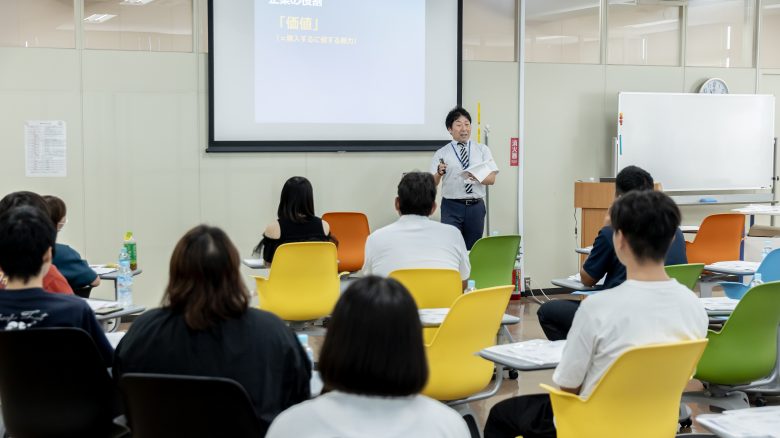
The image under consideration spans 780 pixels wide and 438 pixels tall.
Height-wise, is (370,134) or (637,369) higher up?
(370,134)

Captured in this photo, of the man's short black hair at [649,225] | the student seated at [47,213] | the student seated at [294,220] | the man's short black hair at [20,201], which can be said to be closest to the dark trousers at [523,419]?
the man's short black hair at [649,225]

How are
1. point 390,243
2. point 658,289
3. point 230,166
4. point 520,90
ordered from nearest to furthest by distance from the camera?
point 658,289, point 390,243, point 230,166, point 520,90

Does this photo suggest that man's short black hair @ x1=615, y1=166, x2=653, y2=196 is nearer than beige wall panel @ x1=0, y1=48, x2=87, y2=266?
Yes

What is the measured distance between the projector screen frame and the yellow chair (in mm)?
5388

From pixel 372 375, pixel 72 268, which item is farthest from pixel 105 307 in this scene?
pixel 372 375

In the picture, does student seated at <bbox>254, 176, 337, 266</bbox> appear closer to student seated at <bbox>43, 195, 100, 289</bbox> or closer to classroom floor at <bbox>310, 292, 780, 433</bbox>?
classroom floor at <bbox>310, 292, 780, 433</bbox>

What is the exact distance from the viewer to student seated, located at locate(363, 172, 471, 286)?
428 cm

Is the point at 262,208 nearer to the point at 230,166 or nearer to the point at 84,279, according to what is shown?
the point at 230,166

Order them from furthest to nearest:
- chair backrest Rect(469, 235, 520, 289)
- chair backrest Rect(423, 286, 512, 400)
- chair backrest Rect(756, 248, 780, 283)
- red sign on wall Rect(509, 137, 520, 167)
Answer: red sign on wall Rect(509, 137, 520, 167)
chair backrest Rect(469, 235, 520, 289)
chair backrest Rect(756, 248, 780, 283)
chair backrest Rect(423, 286, 512, 400)

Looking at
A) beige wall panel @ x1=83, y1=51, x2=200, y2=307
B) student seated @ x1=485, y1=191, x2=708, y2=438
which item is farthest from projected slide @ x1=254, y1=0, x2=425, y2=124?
student seated @ x1=485, y1=191, x2=708, y2=438

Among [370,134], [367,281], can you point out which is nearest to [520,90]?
[370,134]

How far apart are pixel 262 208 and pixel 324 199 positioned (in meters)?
0.61

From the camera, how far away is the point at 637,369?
8.17ft

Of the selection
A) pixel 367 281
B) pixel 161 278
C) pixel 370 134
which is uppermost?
pixel 370 134
